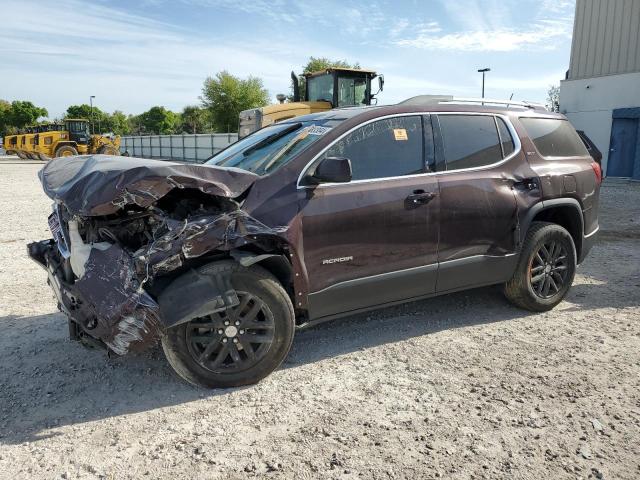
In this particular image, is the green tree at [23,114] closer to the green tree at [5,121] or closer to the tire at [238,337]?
the green tree at [5,121]

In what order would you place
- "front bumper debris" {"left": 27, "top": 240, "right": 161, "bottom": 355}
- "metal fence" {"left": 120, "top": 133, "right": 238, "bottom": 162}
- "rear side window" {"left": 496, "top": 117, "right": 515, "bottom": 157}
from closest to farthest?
"front bumper debris" {"left": 27, "top": 240, "right": 161, "bottom": 355}, "rear side window" {"left": 496, "top": 117, "right": 515, "bottom": 157}, "metal fence" {"left": 120, "top": 133, "right": 238, "bottom": 162}


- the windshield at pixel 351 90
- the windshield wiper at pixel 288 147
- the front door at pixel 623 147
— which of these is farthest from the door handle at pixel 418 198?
the front door at pixel 623 147

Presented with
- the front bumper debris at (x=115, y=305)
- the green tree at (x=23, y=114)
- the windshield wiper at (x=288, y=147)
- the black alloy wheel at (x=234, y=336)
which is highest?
the green tree at (x=23, y=114)

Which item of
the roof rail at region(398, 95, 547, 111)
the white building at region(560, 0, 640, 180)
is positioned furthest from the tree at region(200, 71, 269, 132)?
the roof rail at region(398, 95, 547, 111)

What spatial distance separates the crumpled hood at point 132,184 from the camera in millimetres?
3045

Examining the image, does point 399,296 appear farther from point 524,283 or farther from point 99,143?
point 99,143

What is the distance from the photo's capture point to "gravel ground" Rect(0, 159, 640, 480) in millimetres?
2682

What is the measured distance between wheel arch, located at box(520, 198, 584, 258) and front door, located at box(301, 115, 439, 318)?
1.17m

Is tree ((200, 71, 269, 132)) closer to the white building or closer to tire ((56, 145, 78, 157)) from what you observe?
tire ((56, 145, 78, 157))

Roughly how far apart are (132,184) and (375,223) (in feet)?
5.65

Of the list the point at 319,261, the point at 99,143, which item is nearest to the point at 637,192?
the point at 319,261

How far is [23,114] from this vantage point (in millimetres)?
68438

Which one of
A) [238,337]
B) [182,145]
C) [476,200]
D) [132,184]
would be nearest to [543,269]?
[476,200]

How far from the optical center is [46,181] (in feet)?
12.0
